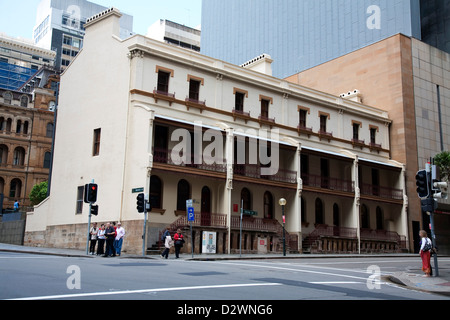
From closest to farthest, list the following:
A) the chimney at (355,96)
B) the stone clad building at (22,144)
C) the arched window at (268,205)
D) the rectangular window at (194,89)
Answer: the rectangular window at (194,89) → the arched window at (268,205) → the chimney at (355,96) → the stone clad building at (22,144)

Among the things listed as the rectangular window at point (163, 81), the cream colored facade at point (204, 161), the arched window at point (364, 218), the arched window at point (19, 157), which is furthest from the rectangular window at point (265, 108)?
the arched window at point (19, 157)

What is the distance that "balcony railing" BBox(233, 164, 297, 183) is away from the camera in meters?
32.7

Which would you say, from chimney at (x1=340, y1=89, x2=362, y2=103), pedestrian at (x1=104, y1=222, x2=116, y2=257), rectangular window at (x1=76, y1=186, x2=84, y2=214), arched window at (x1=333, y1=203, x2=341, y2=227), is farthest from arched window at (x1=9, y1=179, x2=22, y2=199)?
pedestrian at (x1=104, y1=222, x2=116, y2=257)

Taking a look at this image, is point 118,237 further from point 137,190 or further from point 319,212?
point 319,212

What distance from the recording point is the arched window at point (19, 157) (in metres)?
65.6

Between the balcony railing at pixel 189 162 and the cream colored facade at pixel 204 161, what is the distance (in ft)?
0.34

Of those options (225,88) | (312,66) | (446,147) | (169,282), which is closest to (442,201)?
(446,147)

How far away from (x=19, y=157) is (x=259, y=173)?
1694 inches

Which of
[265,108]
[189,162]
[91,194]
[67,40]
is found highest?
[67,40]

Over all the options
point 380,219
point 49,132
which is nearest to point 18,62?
point 49,132

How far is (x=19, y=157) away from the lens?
6600 centimetres

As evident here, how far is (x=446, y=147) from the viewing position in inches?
1832

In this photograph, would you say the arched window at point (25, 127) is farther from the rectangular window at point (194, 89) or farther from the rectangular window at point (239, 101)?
the rectangular window at point (239, 101)
